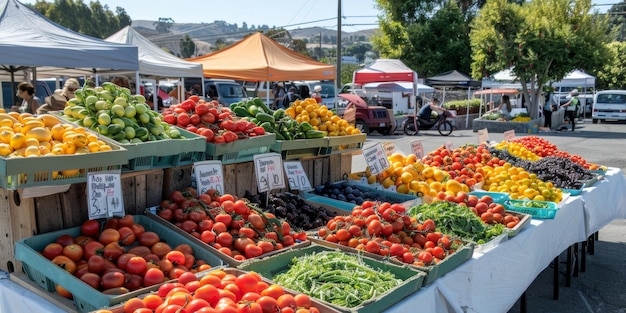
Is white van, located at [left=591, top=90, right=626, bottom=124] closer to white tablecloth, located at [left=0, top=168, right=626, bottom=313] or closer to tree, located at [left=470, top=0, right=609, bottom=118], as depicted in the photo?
tree, located at [left=470, top=0, right=609, bottom=118]

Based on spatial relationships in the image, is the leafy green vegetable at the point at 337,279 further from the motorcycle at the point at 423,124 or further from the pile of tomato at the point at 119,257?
the motorcycle at the point at 423,124

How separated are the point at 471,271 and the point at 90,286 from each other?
86.7 inches

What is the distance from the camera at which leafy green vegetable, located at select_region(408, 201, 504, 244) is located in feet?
12.2

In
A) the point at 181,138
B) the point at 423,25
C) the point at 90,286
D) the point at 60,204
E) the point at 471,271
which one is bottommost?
the point at 471,271

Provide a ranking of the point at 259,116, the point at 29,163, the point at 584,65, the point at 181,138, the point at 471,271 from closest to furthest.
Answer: the point at 29,163
the point at 471,271
the point at 181,138
the point at 259,116
the point at 584,65

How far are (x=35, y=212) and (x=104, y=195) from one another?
383 mm

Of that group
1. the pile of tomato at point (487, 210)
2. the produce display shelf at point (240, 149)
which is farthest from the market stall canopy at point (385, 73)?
the produce display shelf at point (240, 149)

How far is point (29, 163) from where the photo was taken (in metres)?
2.60

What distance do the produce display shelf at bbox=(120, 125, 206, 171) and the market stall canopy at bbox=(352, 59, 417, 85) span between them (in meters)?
15.7

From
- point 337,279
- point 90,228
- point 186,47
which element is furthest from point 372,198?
point 186,47

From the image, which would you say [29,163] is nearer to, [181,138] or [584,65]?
[181,138]

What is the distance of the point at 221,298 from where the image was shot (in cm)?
207

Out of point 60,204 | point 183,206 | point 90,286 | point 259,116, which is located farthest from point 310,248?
point 259,116

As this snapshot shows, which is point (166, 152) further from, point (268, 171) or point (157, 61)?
point (157, 61)
